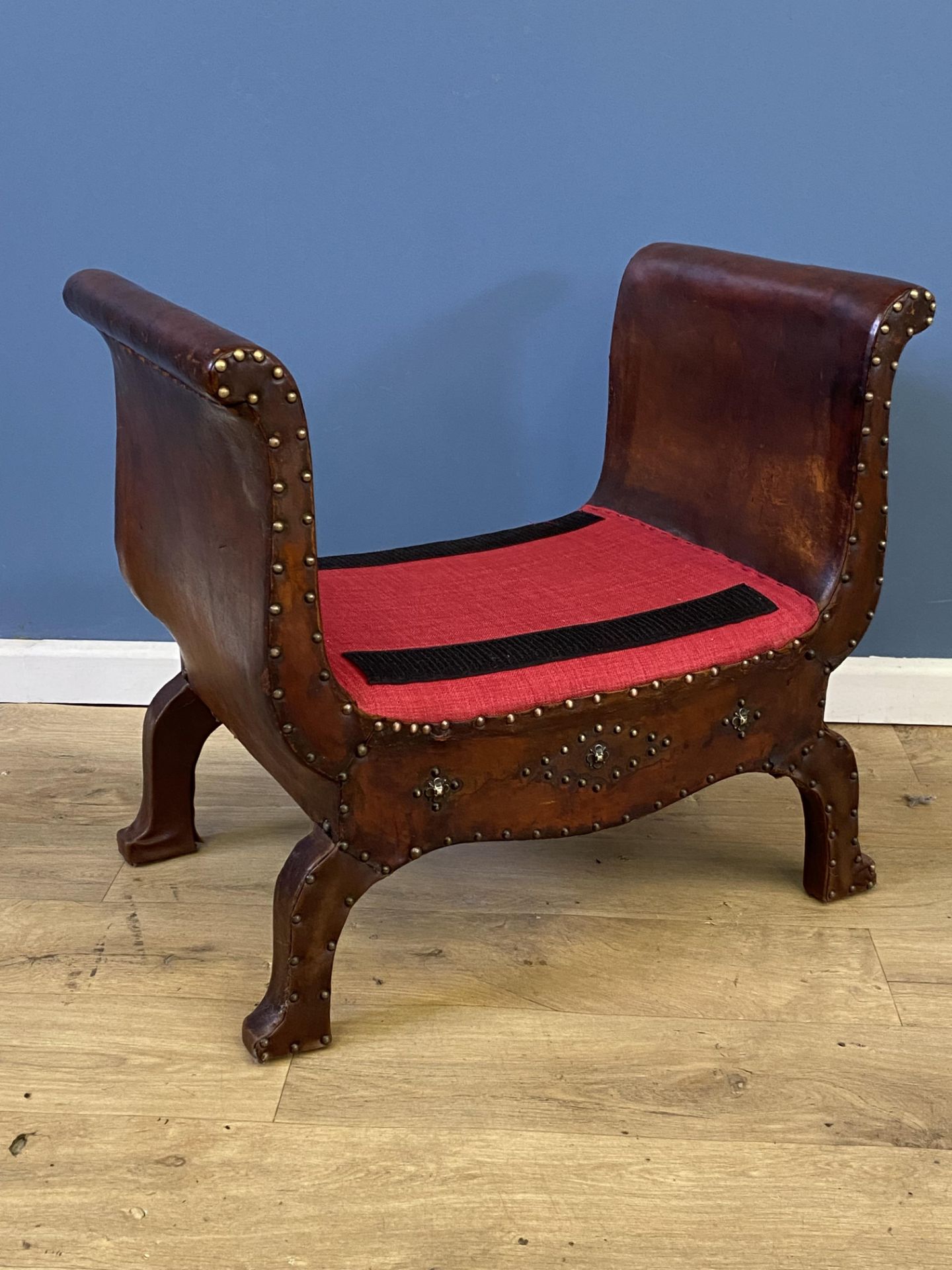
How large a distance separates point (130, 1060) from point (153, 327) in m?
0.75

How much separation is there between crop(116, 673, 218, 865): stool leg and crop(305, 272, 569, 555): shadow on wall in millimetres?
466

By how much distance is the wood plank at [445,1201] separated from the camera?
1.23 meters

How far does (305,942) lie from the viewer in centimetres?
145

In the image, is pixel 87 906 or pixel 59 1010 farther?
pixel 87 906

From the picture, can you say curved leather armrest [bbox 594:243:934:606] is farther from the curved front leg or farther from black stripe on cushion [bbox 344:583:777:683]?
the curved front leg

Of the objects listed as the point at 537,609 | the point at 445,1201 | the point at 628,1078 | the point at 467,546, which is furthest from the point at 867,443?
the point at 445,1201

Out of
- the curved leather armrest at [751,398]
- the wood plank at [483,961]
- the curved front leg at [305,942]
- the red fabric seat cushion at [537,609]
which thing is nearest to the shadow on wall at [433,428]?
the curved leather armrest at [751,398]

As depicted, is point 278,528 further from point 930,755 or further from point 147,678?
point 930,755

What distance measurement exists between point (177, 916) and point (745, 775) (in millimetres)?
896

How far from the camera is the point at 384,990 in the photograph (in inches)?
62.7

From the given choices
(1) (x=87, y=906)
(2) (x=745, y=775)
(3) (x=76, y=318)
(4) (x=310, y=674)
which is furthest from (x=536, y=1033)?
(3) (x=76, y=318)

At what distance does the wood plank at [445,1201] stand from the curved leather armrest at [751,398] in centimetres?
66

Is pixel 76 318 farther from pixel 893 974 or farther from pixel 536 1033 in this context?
pixel 893 974

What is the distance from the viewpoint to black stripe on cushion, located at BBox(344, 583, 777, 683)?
56.4 inches
